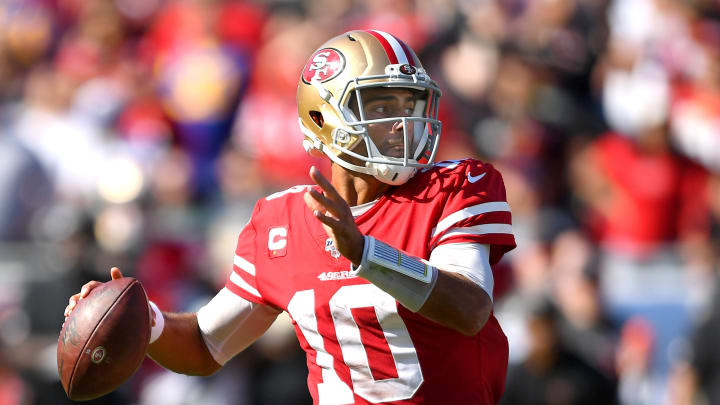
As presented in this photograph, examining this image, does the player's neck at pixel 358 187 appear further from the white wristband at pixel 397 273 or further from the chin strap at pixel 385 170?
the white wristband at pixel 397 273

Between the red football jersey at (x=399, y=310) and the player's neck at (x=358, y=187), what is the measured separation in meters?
0.07

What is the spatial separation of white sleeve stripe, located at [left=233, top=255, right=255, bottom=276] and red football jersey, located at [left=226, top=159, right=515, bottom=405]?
0.12 metres

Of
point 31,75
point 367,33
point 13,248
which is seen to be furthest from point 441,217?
point 31,75

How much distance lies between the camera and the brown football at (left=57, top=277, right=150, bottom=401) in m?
3.24

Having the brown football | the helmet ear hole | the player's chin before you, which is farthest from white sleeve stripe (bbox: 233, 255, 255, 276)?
the player's chin

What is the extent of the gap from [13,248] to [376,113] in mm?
4604

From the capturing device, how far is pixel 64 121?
8.40 metres

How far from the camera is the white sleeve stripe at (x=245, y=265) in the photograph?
356 cm

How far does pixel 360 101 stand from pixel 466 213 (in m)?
0.49

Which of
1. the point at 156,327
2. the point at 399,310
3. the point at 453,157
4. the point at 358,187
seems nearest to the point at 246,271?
the point at 156,327

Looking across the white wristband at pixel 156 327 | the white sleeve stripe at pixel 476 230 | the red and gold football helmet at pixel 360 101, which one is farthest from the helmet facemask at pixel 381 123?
the white wristband at pixel 156 327

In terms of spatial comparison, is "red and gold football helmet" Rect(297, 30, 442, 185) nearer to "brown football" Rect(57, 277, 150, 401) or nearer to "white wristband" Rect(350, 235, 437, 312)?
"white wristband" Rect(350, 235, 437, 312)

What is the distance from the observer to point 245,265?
359 centimetres

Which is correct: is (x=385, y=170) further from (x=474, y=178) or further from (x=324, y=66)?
(x=324, y=66)
